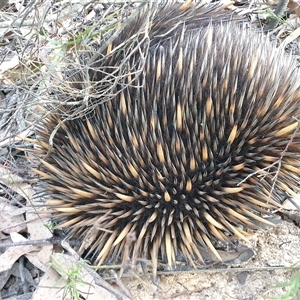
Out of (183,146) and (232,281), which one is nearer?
(183,146)

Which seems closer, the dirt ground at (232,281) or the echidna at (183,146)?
the echidna at (183,146)

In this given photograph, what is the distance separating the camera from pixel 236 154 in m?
2.10

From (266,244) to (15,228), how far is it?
117cm

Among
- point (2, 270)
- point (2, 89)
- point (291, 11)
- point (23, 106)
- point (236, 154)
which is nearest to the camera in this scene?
point (236, 154)

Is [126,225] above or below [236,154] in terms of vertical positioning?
below

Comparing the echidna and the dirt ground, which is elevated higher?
the echidna

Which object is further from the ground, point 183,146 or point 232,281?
point 183,146

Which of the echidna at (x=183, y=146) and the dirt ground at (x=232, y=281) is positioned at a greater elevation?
the echidna at (x=183, y=146)

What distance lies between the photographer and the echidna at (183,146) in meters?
2.08

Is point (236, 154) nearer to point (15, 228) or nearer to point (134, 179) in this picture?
point (134, 179)

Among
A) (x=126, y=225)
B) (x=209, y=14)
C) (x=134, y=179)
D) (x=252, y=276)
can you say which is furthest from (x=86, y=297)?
(x=209, y=14)

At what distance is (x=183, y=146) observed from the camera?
6.74 ft

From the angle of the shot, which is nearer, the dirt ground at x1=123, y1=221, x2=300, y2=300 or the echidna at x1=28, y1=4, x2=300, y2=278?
the echidna at x1=28, y1=4, x2=300, y2=278

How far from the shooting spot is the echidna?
2.08m
